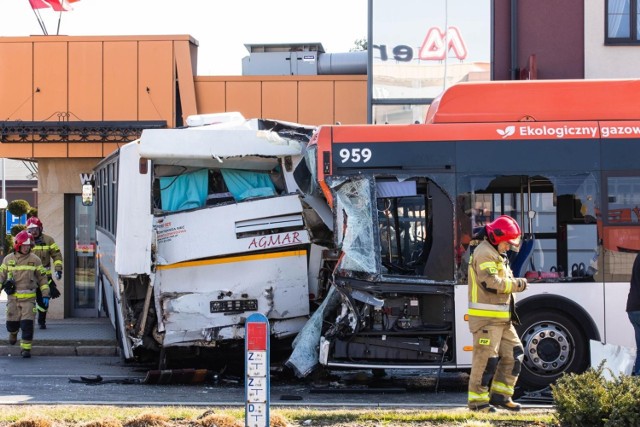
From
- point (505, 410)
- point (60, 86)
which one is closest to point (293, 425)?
point (505, 410)

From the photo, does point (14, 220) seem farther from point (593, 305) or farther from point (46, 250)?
point (593, 305)

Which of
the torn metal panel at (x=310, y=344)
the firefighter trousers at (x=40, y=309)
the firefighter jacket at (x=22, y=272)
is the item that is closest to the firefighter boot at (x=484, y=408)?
the torn metal panel at (x=310, y=344)

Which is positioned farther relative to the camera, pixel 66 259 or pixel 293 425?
pixel 66 259

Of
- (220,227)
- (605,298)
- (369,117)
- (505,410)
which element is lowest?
(505,410)

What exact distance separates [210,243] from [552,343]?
394 centimetres

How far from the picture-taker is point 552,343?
11016mm

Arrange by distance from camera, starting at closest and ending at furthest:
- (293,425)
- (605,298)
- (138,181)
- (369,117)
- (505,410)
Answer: (293,425) < (505,410) < (605,298) < (138,181) < (369,117)

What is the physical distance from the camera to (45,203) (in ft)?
64.6

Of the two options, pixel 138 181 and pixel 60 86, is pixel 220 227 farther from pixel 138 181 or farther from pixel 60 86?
pixel 60 86

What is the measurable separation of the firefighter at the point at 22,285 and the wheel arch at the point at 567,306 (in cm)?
776

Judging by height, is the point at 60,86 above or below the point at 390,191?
above

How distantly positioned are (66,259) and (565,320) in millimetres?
11670

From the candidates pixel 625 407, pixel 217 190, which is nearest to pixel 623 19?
pixel 217 190

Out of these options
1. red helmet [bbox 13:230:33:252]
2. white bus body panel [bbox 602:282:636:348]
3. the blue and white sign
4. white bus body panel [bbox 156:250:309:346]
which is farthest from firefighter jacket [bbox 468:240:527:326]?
the blue and white sign
